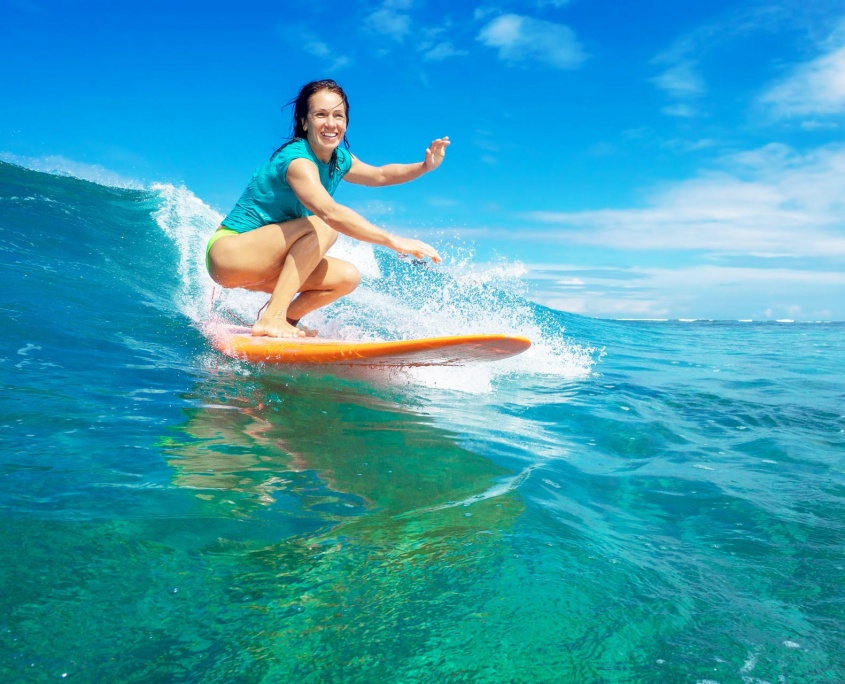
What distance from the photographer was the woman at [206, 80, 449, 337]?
154 inches

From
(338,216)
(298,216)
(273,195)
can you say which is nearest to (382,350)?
(338,216)

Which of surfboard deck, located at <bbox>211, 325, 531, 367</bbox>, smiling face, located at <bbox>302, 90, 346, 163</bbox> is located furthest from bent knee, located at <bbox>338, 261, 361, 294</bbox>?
smiling face, located at <bbox>302, 90, 346, 163</bbox>

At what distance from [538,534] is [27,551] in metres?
1.48

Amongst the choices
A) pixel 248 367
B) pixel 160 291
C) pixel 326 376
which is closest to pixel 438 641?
pixel 326 376

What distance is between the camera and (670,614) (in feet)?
5.28

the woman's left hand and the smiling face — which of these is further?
the woman's left hand

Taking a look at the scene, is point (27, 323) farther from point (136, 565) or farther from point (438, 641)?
point (438, 641)

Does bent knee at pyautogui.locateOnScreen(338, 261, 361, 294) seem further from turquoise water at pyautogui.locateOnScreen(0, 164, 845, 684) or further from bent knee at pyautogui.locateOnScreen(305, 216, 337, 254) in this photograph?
turquoise water at pyautogui.locateOnScreen(0, 164, 845, 684)

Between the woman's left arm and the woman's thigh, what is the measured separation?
61cm

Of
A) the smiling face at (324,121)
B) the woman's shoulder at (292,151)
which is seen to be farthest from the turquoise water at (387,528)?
the smiling face at (324,121)

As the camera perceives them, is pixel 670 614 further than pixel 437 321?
No

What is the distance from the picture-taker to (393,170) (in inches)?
179

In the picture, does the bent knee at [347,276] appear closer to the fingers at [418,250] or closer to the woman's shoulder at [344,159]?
the woman's shoulder at [344,159]

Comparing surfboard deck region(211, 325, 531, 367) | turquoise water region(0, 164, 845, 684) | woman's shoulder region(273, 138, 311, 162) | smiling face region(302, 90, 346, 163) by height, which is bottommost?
turquoise water region(0, 164, 845, 684)
